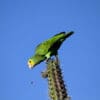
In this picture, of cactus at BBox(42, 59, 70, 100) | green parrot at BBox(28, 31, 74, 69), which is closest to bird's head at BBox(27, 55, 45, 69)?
green parrot at BBox(28, 31, 74, 69)

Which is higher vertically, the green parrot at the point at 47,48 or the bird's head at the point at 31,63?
the green parrot at the point at 47,48

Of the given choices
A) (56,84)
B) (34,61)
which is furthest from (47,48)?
(56,84)

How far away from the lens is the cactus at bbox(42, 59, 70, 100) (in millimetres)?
39375

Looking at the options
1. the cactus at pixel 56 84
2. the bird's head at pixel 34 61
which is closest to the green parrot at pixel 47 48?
the bird's head at pixel 34 61

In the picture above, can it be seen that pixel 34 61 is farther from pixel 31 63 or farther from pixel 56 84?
pixel 56 84

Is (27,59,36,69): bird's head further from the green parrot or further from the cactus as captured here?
the cactus

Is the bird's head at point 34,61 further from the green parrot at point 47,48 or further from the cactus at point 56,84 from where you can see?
the cactus at point 56,84

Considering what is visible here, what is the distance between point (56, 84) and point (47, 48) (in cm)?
691

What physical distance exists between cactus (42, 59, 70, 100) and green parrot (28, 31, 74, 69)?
3.53m

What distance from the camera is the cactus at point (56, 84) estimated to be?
39375 mm

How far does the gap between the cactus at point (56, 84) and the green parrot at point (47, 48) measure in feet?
11.6

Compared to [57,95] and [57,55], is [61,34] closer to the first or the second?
[57,55]

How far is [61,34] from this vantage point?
44562mm

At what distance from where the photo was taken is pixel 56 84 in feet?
130
